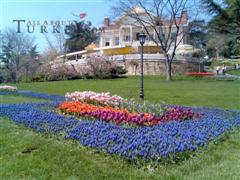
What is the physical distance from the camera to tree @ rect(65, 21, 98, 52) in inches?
2506

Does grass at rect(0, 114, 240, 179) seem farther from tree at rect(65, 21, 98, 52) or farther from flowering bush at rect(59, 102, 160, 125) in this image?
tree at rect(65, 21, 98, 52)

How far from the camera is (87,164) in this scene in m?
4.94

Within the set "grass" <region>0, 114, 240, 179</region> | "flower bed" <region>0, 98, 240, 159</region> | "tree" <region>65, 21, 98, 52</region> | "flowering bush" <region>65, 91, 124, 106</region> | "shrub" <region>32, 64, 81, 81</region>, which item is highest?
"tree" <region>65, 21, 98, 52</region>

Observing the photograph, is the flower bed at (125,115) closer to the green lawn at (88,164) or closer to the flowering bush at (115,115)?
the flowering bush at (115,115)

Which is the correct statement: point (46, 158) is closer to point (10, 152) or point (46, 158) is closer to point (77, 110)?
point (10, 152)

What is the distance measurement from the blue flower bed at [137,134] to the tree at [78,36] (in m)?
56.2

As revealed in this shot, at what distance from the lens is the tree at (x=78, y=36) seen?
209 ft

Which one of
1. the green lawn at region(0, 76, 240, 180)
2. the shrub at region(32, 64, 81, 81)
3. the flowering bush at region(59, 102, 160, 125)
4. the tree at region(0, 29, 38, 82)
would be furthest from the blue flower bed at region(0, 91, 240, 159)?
the tree at region(0, 29, 38, 82)

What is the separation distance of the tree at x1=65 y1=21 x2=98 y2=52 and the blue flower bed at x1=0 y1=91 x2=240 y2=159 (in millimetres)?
56221

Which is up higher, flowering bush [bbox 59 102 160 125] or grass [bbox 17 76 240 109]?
flowering bush [bbox 59 102 160 125]

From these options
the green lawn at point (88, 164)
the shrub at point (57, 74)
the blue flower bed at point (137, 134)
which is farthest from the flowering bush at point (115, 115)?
the shrub at point (57, 74)

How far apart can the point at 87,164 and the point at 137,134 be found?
52.5 inches

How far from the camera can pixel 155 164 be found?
4859 mm

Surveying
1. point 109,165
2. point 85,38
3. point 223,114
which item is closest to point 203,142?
point 109,165
